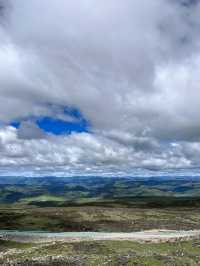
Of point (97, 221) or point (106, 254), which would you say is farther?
point (97, 221)

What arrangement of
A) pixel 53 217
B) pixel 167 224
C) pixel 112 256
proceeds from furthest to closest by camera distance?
pixel 53 217 → pixel 167 224 → pixel 112 256

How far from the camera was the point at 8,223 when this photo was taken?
484 feet

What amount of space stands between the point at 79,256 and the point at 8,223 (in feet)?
277

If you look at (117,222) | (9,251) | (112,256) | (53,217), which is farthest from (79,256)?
(53,217)

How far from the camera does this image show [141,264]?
208ft

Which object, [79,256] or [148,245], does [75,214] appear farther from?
[79,256]

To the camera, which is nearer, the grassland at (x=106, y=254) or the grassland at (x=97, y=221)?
the grassland at (x=106, y=254)

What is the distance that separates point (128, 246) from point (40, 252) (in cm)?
2125

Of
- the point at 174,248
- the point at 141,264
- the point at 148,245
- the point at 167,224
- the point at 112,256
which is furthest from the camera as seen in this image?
the point at 167,224

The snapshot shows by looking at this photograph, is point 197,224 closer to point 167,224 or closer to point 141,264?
point 167,224

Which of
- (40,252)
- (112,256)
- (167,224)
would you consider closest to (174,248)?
(112,256)

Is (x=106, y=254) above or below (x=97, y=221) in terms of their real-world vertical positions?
above

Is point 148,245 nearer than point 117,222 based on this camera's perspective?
Yes

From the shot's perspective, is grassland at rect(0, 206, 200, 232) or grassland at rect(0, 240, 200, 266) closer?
grassland at rect(0, 240, 200, 266)
